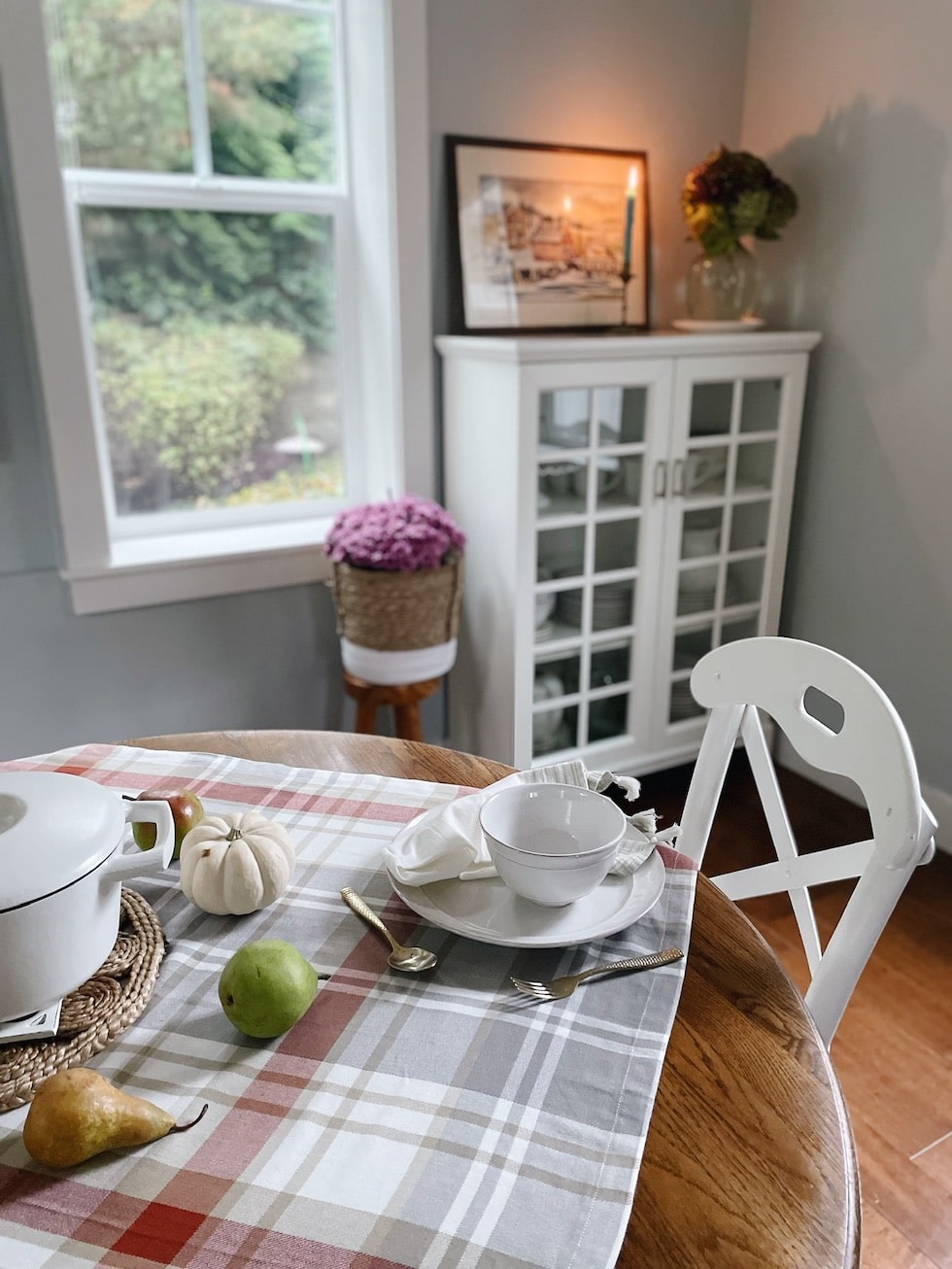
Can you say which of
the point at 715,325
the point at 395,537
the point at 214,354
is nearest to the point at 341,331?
the point at 214,354

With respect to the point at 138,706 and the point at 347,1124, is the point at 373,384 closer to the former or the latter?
the point at 138,706

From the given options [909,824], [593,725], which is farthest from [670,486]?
[909,824]

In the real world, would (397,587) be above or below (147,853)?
below

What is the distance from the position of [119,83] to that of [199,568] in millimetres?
1022

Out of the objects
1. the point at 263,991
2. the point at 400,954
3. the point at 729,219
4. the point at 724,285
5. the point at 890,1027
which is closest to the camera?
the point at 263,991

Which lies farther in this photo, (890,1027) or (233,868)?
(890,1027)

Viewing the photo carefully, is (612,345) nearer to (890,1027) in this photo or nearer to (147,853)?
(890,1027)

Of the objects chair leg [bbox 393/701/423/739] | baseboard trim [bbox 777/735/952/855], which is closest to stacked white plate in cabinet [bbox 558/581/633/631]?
chair leg [bbox 393/701/423/739]

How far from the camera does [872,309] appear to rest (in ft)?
7.84

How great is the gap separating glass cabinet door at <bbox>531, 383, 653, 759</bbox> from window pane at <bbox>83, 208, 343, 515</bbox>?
2.08 feet

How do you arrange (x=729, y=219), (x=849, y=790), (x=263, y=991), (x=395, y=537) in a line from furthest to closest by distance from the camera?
(x=849, y=790)
(x=729, y=219)
(x=395, y=537)
(x=263, y=991)

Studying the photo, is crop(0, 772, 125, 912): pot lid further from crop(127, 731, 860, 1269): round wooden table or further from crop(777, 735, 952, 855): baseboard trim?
crop(777, 735, 952, 855): baseboard trim

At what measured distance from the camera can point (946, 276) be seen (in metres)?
2.21

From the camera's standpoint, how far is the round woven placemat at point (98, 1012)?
72cm
